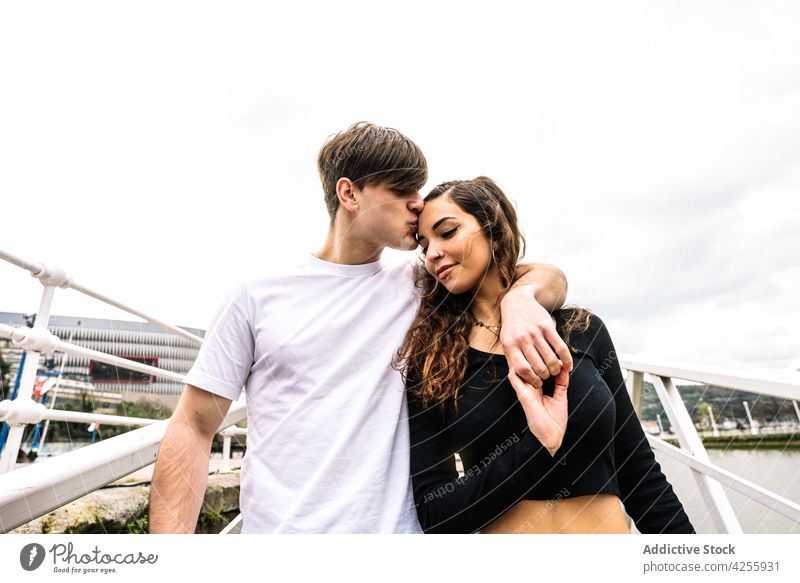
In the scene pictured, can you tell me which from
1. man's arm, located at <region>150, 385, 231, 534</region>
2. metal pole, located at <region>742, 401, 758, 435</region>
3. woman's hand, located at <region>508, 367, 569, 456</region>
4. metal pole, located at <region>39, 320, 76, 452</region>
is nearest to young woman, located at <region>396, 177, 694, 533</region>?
woman's hand, located at <region>508, 367, 569, 456</region>

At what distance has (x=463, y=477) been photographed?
0.53 m

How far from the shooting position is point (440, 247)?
548 mm

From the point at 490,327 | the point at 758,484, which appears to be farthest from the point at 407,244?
the point at 758,484

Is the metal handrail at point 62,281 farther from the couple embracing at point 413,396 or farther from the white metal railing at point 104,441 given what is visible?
the couple embracing at point 413,396

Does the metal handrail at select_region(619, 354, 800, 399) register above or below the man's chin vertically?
below

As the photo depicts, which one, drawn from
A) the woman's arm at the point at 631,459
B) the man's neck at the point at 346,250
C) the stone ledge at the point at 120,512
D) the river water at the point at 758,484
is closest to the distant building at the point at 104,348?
the stone ledge at the point at 120,512

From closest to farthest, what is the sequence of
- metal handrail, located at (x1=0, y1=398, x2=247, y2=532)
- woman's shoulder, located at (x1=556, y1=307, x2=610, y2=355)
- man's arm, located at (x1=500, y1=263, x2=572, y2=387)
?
metal handrail, located at (x1=0, y1=398, x2=247, y2=532), man's arm, located at (x1=500, y1=263, x2=572, y2=387), woman's shoulder, located at (x1=556, y1=307, x2=610, y2=355)

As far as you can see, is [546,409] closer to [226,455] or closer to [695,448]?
[695,448]

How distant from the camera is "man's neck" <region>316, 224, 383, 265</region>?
0.62 metres

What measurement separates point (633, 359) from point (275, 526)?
1.51 feet

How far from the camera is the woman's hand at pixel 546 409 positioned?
0.48 m

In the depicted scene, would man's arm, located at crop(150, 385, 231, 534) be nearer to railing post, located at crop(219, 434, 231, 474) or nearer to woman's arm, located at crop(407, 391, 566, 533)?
railing post, located at crop(219, 434, 231, 474)
